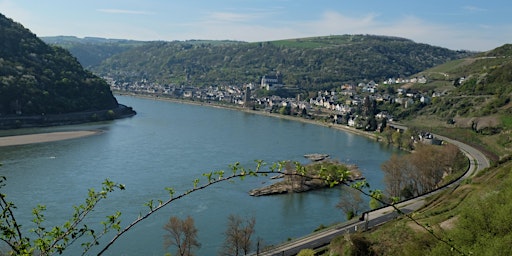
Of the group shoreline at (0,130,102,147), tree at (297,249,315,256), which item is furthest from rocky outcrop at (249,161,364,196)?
shoreline at (0,130,102,147)

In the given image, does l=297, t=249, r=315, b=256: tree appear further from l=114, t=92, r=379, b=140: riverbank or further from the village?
the village

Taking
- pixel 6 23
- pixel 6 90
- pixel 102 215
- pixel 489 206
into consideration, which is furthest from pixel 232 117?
pixel 489 206

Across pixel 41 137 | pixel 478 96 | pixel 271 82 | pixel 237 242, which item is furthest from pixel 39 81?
pixel 271 82

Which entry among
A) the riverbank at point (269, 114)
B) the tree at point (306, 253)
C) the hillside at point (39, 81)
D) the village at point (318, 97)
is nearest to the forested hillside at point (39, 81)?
the hillside at point (39, 81)

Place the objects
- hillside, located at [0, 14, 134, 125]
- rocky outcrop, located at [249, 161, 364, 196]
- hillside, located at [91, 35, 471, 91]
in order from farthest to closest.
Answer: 1. hillside, located at [91, 35, 471, 91]
2. hillside, located at [0, 14, 134, 125]
3. rocky outcrop, located at [249, 161, 364, 196]

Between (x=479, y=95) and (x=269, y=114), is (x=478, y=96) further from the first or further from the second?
(x=269, y=114)

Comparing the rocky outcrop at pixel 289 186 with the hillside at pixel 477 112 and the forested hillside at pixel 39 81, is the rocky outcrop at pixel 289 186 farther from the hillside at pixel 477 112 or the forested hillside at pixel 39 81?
the forested hillside at pixel 39 81
